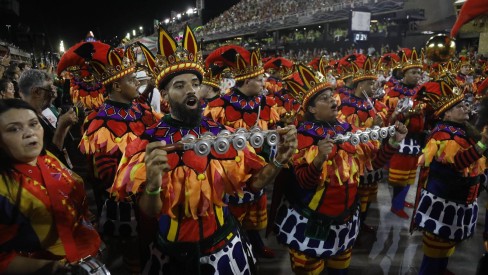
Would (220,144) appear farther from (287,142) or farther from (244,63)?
(244,63)

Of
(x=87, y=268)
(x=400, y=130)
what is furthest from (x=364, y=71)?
(x=87, y=268)

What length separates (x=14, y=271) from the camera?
1.80 meters

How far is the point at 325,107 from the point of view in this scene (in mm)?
3412

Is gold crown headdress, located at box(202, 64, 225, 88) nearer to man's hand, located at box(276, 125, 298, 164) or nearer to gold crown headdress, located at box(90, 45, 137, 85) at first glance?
gold crown headdress, located at box(90, 45, 137, 85)

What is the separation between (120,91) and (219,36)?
45159 millimetres

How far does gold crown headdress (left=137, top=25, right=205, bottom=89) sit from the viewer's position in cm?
254

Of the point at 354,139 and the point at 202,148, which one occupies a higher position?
the point at 202,148

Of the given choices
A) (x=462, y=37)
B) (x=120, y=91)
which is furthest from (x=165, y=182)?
(x=462, y=37)

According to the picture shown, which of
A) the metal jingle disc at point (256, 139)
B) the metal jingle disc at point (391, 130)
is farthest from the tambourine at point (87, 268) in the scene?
the metal jingle disc at point (391, 130)

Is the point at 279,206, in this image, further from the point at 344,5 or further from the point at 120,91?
the point at 344,5

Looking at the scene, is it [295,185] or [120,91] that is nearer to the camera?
[295,185]

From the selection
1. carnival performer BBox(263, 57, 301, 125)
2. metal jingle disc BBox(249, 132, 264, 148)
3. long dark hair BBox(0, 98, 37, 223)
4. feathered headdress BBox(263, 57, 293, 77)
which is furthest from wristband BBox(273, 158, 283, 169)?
feathered headdress BBox(263, 57, 293, 77)

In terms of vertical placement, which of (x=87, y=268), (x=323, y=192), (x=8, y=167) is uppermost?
(x=8, y=167)

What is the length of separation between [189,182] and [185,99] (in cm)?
59
